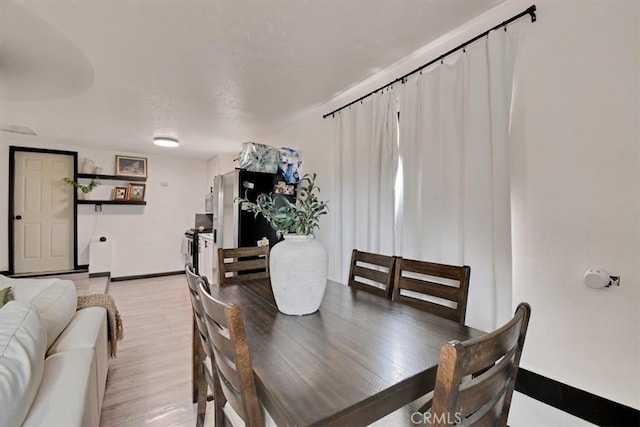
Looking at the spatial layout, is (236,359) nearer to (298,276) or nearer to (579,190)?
(298,276)

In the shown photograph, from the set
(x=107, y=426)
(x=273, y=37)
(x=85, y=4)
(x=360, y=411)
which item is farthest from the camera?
(x=273, y=37)

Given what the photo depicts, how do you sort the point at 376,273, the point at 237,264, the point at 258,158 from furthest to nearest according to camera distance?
the point at 258,158 → the point at 237,264 → the point at 376,273

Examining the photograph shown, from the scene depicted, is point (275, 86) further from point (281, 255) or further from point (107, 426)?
point (107, 426)

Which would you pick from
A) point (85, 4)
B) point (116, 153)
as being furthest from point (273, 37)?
point (116, 153)

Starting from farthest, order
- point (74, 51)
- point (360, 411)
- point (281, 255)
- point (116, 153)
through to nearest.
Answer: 1. point (116, 153)
2. point (74, 51)
3. point (281, 255)
4. point (360, 411)

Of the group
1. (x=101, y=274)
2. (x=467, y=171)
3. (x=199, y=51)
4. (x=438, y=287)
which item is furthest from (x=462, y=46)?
(x=101, y=274)

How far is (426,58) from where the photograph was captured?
2006 mm

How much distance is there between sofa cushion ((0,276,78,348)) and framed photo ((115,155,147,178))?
4.12 m

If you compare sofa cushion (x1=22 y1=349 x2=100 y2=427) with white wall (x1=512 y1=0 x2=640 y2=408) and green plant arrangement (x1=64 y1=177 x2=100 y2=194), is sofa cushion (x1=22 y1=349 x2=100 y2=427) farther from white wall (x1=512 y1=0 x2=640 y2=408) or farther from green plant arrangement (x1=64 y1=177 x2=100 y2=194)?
green plant arrangement (x1=64 y1=177 x2=100 y2=194)

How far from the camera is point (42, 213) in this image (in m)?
4.65

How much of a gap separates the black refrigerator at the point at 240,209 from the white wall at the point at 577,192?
2.12m

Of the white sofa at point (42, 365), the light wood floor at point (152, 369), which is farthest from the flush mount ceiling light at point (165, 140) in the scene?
the white sofa at point (42, 365)

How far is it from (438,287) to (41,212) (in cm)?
601

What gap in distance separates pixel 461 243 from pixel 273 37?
5.62 feet
